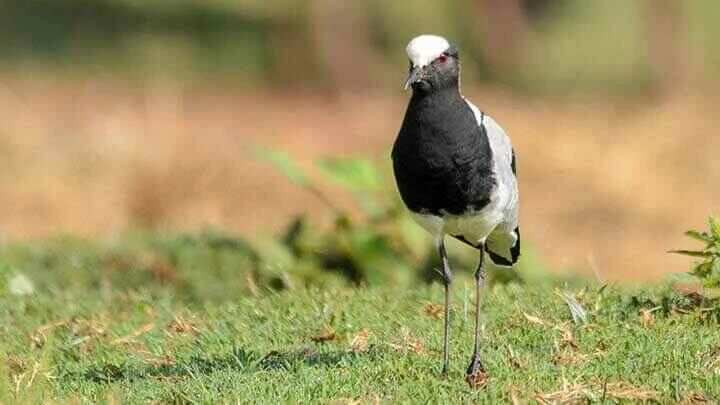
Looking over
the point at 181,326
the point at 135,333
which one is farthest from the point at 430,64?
the point at 135,333

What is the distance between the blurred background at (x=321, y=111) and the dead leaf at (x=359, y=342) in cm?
295

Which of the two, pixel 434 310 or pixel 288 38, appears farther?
pixel 288 38

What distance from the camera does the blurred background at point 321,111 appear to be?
12883 mm

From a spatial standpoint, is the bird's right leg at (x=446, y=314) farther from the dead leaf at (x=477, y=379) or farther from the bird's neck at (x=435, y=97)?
the bird's neck at (x=435, y=97)

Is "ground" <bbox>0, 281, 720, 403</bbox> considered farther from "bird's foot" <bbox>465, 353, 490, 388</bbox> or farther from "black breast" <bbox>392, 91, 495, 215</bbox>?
"black breast" <bbox>392, 91, 495, 215</bbox>

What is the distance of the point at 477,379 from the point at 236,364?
3.28 feet

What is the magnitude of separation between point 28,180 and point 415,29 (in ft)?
29.9

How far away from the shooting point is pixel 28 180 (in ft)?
43.6

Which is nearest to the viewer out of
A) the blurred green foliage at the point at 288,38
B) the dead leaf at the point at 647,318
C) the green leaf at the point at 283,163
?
the dead leaf at the point at 647,318

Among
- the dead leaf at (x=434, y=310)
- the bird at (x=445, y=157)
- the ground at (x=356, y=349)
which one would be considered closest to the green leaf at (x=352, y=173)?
the ground at (x=356, y=349)

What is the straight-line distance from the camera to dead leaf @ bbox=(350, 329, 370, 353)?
611 centimetres

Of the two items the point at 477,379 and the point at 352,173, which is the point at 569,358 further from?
the point at 352,173

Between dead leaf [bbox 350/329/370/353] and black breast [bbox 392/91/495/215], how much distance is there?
0.74m

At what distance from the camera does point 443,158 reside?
219 inches
